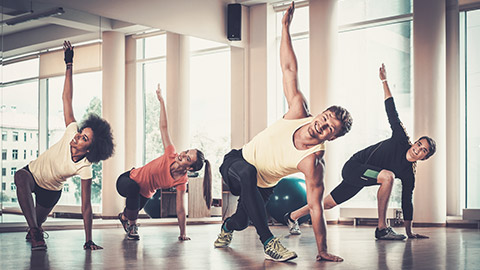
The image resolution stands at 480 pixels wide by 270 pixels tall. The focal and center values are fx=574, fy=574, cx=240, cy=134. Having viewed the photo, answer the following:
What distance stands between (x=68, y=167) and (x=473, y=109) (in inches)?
190

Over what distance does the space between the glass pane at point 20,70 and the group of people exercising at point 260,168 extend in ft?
1.30

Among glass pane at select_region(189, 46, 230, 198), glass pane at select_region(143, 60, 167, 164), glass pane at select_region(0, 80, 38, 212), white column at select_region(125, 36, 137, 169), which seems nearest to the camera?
glass pane at select_region(0, 80, 38, 212)

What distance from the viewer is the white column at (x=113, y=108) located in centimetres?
591

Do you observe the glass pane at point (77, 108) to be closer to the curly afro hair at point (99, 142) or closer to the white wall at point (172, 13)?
the white wall at point (172, 13)

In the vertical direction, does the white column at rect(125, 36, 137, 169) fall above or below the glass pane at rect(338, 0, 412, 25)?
below

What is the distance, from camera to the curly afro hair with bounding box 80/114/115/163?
3.84 meters

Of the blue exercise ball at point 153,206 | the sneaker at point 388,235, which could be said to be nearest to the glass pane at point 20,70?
the blue exercise ball at point 153,206

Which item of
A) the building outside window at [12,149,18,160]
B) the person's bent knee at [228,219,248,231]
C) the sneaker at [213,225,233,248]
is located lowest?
the sneaker at [213,225,233,248]

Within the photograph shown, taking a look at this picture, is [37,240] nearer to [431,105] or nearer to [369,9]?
[431,105]

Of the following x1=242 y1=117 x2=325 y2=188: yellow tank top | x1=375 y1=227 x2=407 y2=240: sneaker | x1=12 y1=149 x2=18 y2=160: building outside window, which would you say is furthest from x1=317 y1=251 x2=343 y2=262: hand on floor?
x1=12 y1=149 x2=18 y2=160: building outside window

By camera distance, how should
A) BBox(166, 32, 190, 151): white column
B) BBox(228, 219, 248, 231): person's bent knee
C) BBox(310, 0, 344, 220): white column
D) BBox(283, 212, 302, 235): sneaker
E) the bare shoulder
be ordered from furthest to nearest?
1. BBox(310, 0, 344, 220): white column
2. BBox(166, 32, 190, 151): white column
3. BBox(283, 212, 302, 235): sneaker
4. BBox(228, 219, 248, 231): person's bent knee
5. the bare shoulder

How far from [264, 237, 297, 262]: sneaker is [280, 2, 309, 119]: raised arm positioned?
0.75 m

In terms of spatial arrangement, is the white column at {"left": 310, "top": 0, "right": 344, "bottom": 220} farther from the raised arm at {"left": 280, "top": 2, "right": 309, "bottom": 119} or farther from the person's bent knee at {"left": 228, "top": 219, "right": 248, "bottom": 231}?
the raised arm at {"left": 280, "top": 2, "right": 309, "bottom": 119}

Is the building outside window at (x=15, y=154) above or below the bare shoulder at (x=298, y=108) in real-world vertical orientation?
below
